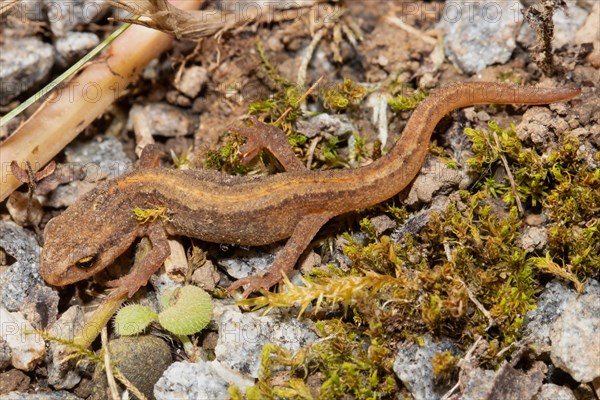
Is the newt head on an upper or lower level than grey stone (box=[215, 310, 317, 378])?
upper

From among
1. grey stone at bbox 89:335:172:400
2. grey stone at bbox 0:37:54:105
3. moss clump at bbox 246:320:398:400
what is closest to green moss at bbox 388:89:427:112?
moss clump at bbox 246:320:398:400

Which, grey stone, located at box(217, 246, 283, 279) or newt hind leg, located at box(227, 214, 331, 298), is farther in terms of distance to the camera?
grey stone, located at box(217, 246, 283, 279)

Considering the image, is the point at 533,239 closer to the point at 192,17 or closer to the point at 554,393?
the point at 554,393

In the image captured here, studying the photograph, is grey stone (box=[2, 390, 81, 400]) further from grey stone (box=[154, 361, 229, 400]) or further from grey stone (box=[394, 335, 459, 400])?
grey stone (box=[394, 335, 459, 400])

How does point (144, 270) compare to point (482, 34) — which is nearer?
point (144, 270)

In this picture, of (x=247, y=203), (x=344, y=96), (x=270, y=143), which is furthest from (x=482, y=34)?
(x=247, y=203)

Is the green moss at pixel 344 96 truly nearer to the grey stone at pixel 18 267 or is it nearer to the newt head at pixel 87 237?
the newt head at pixel 87 237
